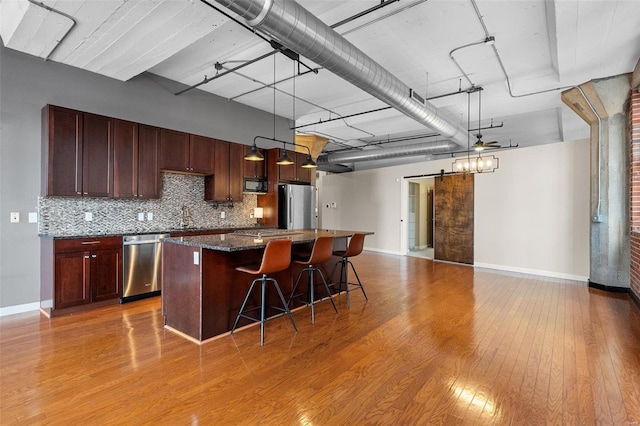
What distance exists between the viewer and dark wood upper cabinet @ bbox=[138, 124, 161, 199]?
4.63 metres

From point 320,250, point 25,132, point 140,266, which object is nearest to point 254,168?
point 140,266

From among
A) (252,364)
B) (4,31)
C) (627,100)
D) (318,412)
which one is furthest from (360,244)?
(4,31)

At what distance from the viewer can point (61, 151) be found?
12.7ft

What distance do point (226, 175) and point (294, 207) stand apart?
1494 millimetres

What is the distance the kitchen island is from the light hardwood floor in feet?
0.53

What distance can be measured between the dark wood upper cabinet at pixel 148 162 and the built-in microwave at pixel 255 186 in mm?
1680

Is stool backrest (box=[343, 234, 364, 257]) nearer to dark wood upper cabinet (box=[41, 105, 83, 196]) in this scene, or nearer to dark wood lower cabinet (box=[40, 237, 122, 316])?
dark wood lower cabinet (box=[40, 237, 122, 316])

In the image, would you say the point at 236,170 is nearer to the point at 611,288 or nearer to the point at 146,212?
the point at 146,212

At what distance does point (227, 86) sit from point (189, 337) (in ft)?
13.7

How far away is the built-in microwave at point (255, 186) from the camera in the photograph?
6.23 meters

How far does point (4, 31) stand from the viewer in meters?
3.47

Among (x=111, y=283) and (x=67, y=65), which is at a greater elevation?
(x=67, y=65)

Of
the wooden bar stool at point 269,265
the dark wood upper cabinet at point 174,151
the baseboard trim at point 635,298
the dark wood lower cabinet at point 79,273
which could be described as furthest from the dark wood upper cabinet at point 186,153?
the baseboard trim at point 635,298

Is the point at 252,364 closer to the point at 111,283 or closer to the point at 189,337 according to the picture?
the point at 189,337
